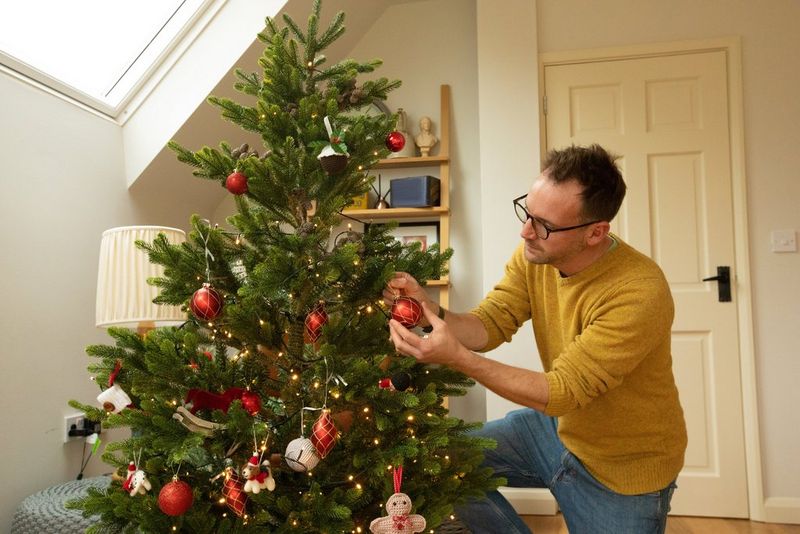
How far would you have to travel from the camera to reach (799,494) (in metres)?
3.19

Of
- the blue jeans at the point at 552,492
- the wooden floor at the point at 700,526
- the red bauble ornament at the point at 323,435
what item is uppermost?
the red bauble ornament at the point at 323,435

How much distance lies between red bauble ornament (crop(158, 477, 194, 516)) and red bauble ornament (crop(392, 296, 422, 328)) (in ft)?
1.65

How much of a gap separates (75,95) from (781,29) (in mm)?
3269

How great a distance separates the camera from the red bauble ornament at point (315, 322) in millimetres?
1353

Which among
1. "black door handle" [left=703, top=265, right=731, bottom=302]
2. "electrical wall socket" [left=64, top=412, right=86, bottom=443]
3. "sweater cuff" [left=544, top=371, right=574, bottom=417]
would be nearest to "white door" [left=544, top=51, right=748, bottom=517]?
"black door handle" [left=703, top=265, right=731, bottom=302]

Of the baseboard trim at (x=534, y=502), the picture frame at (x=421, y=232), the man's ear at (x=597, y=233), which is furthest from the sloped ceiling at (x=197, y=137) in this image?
the baseboard trim at (x=534, y=502)

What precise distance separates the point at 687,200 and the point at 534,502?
1686 millimetres

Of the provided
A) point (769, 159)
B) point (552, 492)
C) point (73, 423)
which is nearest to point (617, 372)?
point (552, 492)

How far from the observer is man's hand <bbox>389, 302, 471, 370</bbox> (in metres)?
1.33

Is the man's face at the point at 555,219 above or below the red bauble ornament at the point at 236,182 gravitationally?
below

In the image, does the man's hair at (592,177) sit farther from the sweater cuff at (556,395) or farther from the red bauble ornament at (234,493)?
the red bauble ornament at (234,493)

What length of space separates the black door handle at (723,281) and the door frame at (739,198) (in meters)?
0.04

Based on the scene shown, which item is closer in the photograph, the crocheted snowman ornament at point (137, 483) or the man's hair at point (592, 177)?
the crocheted snowman ornament at point (137, 483)

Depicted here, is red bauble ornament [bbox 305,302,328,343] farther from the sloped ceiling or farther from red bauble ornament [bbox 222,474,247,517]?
the sloped ceiling
